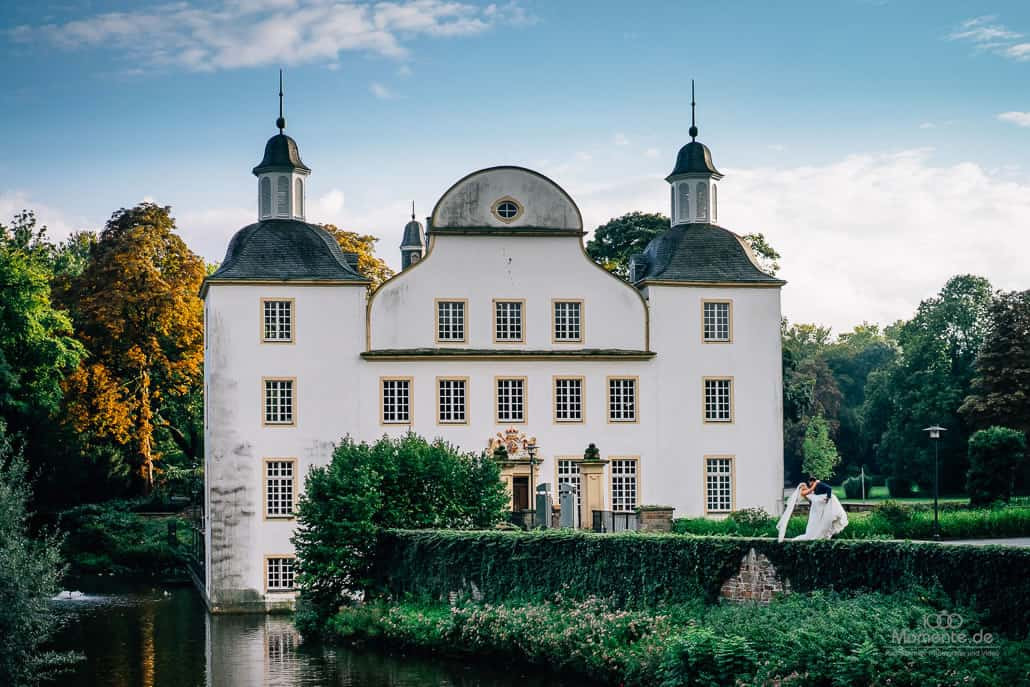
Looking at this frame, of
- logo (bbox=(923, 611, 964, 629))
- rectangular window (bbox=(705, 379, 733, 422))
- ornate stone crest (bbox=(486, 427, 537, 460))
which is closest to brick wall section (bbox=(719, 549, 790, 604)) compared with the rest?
logo (bbox=(923, 611, 964, 629))

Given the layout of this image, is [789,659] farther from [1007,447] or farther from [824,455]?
[824,455]

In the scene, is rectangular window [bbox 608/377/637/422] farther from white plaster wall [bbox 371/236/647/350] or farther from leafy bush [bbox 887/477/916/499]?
leafy bush [bbox 887/477/916/499]

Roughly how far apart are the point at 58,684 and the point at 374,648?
6359mm

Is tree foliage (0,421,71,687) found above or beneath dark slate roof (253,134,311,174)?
beneath

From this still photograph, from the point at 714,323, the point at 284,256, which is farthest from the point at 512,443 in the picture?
the point at 284,256

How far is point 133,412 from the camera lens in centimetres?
5016

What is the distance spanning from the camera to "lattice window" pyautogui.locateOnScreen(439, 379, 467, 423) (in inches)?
1489

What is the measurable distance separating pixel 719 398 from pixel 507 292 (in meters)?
6.70

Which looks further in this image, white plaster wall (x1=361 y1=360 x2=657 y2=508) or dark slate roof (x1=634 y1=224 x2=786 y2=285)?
dark slate roof (x1=634 y1=224 x2=786 y2=285)

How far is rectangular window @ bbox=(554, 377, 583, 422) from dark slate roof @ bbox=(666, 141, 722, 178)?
7.42m

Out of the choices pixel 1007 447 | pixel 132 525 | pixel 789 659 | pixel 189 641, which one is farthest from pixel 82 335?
pixel 789 659

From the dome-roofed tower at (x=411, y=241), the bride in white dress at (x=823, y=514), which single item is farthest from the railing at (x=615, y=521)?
the dome-roofed tower at (x=411, y=241)

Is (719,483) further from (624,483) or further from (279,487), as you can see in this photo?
(279,487)

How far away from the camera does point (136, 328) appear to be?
49625mm
